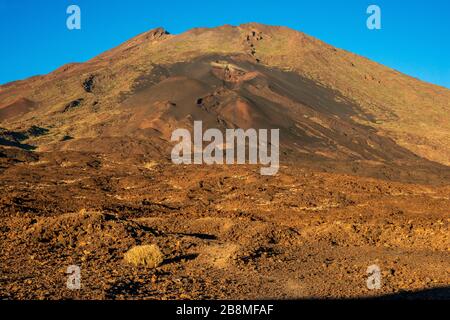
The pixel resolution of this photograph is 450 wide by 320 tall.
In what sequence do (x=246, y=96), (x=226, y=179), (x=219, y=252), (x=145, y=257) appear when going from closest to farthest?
(x=145, y=257) → (x=219, y=252) → (x=226, y=179) → (x=246, y=96)

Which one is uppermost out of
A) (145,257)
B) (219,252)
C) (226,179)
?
(226,179)

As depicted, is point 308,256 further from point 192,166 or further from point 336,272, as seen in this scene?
point 192,166

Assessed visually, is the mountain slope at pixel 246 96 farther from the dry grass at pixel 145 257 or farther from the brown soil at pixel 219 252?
the dry grass at pixel 145 257

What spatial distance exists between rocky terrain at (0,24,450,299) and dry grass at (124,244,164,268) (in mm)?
133

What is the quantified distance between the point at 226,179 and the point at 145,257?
78.1ft

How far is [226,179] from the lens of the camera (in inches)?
1391

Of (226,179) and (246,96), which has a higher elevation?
(246,96)

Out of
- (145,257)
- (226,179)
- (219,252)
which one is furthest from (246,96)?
(145,257)

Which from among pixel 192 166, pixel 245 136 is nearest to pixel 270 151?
pixel 245 136

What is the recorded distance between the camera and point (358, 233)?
52.6 ft

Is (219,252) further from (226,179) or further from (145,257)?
(226,179)

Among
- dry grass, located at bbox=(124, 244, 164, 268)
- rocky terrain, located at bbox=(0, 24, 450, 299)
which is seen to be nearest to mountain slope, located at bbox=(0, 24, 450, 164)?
rocky terrain, located at bbox=(0, 24, 450, 299)

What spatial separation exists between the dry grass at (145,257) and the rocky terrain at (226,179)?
133 millimetres
